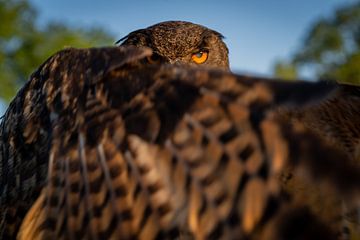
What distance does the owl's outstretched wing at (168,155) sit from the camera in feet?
6.45

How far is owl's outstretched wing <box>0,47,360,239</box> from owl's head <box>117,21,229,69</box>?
2.99 m

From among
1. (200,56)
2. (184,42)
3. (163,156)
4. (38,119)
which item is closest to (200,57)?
(200,56)

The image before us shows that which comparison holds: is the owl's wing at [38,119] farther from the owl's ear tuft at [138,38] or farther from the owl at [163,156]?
the owl's ear tuft at [138,38]

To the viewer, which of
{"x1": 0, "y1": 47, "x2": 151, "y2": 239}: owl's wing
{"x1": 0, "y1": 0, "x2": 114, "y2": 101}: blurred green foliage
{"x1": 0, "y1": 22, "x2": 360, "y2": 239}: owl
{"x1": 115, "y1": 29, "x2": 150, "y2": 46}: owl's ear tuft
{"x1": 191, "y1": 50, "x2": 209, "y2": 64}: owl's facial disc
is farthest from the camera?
{"x1": 0, "y1": 0, "x2": 114, "y2": 101}: blurred green foliage

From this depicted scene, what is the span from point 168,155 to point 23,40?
39289 mm

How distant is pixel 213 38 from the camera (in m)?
6.39

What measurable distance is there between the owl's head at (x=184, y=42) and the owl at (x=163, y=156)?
2.85 metres

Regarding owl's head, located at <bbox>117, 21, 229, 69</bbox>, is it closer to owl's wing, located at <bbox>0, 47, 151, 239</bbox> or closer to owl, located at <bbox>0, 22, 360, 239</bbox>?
owl's wing, located at <bbox>0, 47, 151, 239</bbox>

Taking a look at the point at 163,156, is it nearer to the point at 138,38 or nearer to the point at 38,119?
the point at 38,119

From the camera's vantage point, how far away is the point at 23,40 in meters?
40.0

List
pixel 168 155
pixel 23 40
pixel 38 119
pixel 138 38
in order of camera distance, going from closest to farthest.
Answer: pixel 168 155
pixel 38 119
pixel 138 38
pixel 23 40

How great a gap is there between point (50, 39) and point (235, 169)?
126ft

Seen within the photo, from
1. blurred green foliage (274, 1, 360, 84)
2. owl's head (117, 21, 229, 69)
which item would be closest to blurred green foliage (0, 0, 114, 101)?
blurred green foliage (274, 1, 360, 84)

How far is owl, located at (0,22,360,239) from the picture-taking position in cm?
196
